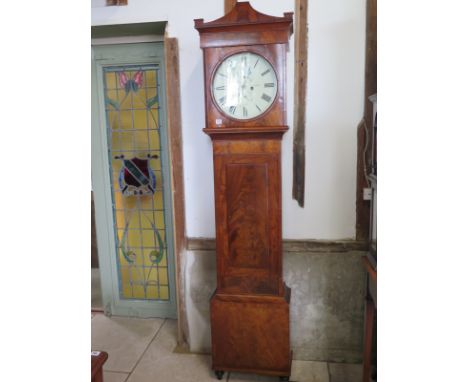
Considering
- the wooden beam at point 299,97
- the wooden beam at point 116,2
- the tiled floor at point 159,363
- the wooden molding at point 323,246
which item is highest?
the wooden beam at point 116,2

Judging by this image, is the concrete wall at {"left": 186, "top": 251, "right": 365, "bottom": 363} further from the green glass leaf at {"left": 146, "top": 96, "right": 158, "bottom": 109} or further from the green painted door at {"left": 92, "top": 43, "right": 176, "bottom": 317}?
the green glass leaf at {"left": 146, "top": 96, "right": 158, "bottom": 109}

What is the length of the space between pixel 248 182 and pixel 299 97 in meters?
0.62


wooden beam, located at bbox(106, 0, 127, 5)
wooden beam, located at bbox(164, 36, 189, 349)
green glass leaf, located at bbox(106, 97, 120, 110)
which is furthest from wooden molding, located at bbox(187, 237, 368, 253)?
wooden beam, located at bbox(106, 0, 127, 5)

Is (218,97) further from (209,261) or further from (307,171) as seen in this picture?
(209,261)

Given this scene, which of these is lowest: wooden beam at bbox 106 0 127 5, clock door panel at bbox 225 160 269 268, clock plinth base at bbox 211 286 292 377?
clock plinth base at bbox 211 286 292 377

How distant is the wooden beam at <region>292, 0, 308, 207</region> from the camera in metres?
2.02

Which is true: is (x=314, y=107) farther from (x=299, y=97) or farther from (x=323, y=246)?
(x=323, y=246)

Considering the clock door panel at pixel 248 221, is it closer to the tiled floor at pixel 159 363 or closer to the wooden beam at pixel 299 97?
the wooden beam at pixel 299 97

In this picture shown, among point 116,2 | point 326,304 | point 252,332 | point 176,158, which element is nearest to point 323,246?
point 326,304

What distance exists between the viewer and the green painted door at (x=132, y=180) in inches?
99.0

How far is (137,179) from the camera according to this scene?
265cm

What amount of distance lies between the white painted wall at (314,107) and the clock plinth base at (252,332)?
0.46 metres

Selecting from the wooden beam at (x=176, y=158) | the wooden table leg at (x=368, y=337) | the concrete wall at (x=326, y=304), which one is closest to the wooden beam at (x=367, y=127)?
the concrete wall at (x=326, y=304)
